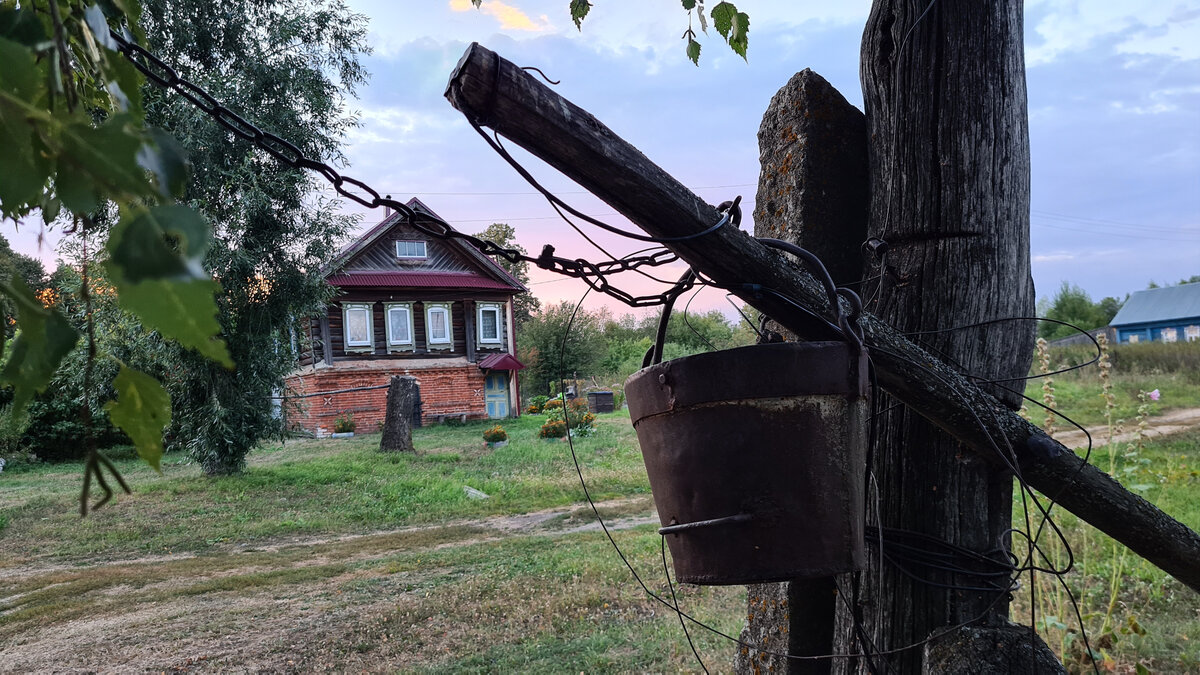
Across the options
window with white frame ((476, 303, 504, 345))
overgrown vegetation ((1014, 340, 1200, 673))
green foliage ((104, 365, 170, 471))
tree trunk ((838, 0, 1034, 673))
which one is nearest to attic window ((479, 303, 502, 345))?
window with white frame ((476, 303, 504, 345))

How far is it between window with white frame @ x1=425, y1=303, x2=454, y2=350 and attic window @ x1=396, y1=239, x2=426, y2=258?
4.88 feet

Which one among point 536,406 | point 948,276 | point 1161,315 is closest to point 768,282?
point 948,276

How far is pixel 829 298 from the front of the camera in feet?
5.15

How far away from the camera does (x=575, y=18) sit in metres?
2.79

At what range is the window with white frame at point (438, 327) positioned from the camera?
2159 centimetres

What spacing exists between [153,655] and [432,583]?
2173mm

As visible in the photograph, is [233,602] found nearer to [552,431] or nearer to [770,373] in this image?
[770,373]

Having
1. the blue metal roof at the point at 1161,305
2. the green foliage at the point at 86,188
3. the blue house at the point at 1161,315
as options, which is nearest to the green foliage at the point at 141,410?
the green foliage at the point at 86,188

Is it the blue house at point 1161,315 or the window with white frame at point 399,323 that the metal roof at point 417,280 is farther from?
the blue house at point 1161,315

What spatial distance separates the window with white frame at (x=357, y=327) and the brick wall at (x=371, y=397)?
2.36ft

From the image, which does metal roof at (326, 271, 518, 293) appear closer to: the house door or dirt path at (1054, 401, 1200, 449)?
the house door

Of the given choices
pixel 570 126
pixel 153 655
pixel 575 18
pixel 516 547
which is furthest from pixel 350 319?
pixel 570 126

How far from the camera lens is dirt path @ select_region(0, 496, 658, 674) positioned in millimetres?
4926

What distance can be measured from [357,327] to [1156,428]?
1784 cm
